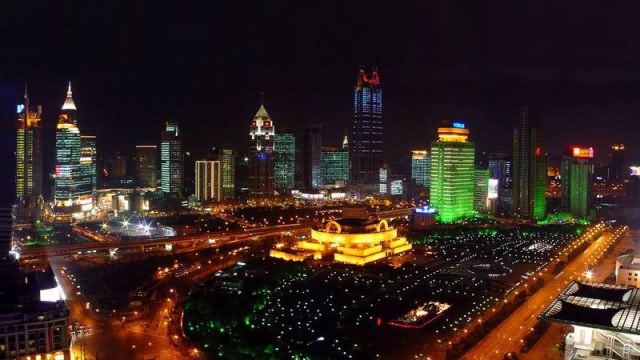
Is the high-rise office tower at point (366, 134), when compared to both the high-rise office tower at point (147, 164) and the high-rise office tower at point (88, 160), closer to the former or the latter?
the high-rise office tower at point (147, 164)

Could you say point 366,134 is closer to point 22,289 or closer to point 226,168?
point 226,168

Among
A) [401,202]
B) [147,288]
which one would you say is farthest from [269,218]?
[147,288]

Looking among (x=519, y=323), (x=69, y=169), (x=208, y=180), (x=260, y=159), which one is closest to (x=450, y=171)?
(x=260, y=159)

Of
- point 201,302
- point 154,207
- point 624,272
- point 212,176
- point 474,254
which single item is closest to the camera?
point 201,302

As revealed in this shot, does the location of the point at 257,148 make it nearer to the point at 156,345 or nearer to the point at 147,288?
the point at 147,288

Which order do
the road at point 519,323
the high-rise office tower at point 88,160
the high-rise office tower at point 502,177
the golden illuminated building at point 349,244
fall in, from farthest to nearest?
the high-rise office tower at point 502,177, the high-rise office tower at point 88,160, the golden illuminated building at point 349,244, the road at point 519,323

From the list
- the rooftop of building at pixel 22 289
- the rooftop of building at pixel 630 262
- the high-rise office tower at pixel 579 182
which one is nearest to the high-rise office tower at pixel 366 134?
the high-rise office tower at pixel 579 182
